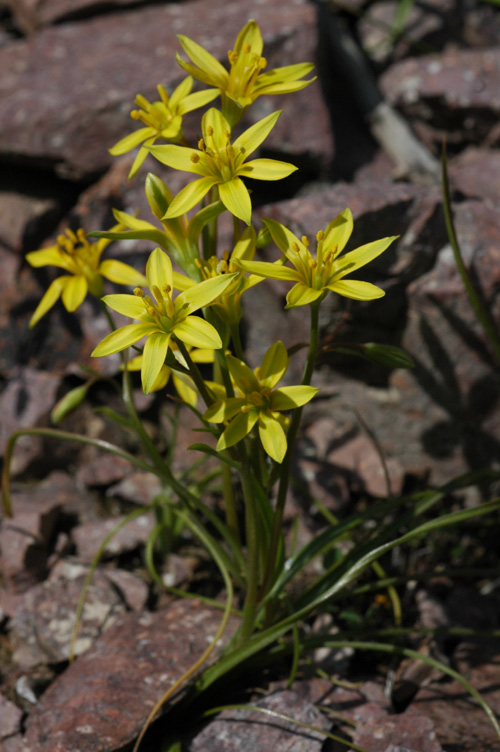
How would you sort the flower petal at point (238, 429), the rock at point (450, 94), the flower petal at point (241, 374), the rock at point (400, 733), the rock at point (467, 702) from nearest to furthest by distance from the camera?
the flower petal at point (238, 429), the flower petal at point (241, 374), the rock at point (400, 733), the rock at point (467, 702), the rock at point (450, 94)

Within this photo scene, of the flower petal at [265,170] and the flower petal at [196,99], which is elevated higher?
the flower petal at [196,99]

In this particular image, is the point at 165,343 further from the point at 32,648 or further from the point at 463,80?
the point at 463,80

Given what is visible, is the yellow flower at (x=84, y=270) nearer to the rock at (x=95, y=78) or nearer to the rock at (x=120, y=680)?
the rock at (x=120, y=680)

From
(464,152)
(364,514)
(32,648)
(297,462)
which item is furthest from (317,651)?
(464,152)

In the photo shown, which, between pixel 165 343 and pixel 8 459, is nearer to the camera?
pixel 165 343

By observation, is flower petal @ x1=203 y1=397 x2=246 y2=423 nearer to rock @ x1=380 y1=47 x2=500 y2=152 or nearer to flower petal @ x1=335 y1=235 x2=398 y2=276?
flower petal @ x1=335 y1=235 x2=398 y2=276

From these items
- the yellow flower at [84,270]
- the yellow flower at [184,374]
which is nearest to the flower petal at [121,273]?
the yellow flower at [84,270]

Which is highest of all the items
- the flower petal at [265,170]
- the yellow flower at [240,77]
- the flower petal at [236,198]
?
the yellow flower at [240,77]
